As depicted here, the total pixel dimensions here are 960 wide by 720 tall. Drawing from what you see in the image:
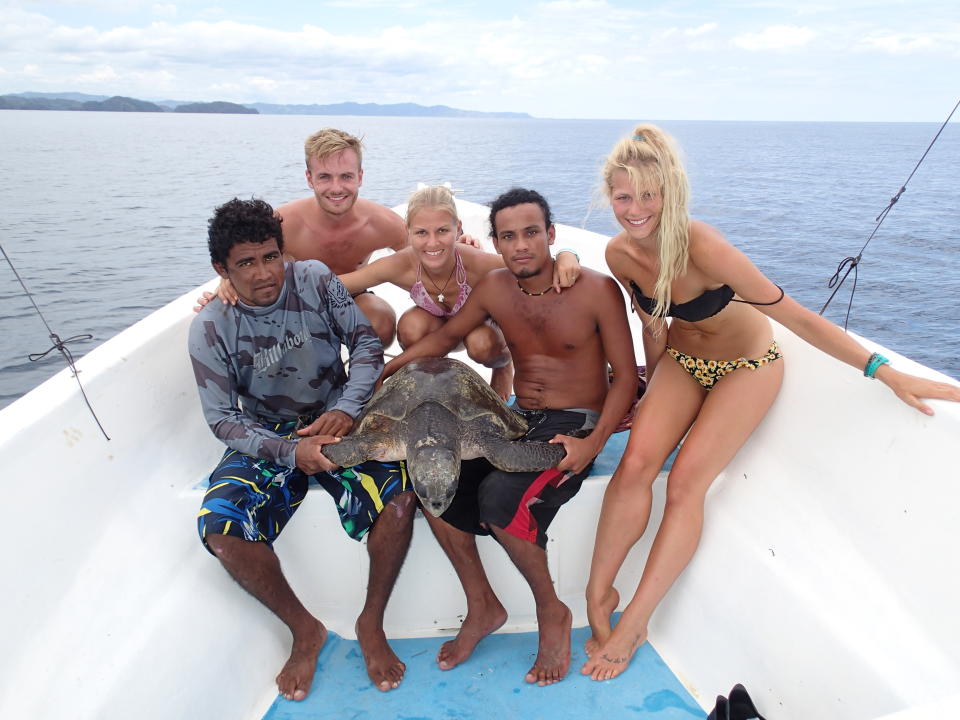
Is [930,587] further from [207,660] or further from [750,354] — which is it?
[207,660]

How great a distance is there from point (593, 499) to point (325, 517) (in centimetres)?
88

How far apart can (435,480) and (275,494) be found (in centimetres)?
52

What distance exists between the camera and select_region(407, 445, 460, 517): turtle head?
6.49ft

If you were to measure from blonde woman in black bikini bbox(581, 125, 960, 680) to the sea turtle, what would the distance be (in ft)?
1.09

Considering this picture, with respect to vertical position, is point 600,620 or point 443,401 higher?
point 443,401

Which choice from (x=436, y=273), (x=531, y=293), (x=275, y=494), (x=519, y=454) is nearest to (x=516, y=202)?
(x=531, y=293)

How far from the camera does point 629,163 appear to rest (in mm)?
2023

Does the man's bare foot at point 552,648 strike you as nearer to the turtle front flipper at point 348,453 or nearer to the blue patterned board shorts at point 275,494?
the blue patterned board shorts at point 275,494

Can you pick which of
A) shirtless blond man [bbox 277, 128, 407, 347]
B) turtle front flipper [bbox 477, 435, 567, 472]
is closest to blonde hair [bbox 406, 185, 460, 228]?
shirtless blond man [bbox 277, 128, 407, 347]

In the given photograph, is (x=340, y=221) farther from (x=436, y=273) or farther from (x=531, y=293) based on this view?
(x=531, y=293)

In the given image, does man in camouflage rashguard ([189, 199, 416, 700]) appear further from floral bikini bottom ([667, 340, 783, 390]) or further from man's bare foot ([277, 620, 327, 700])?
floral bikini bottom ([667, 340, 783, 390])

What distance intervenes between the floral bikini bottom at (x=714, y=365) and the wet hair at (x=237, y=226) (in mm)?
1449

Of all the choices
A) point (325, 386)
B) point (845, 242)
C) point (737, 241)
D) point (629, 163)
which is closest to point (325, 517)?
point (325, 386)

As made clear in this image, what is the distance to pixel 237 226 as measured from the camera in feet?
6.90
